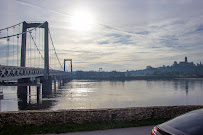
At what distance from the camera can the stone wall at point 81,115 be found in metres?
6.61

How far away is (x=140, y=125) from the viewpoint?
22.0ft

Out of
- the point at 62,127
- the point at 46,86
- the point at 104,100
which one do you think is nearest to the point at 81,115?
the point at 62,127

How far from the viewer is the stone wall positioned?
260 inches

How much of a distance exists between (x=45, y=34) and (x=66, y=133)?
42.1 metres

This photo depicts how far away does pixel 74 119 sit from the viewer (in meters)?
6.96

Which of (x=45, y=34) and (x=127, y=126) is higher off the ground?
(x=45, y=34)

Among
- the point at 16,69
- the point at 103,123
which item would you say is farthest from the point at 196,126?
the point at 16,69

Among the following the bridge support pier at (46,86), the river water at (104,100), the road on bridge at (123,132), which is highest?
the road on bridge at (123,132)

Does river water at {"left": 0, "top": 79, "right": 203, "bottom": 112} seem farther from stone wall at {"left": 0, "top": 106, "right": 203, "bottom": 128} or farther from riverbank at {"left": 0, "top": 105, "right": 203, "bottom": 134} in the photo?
riverbank at {"left": 0, "top": 105, "right": 203, "bottom": 134}

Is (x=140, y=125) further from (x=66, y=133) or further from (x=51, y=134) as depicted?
(x=51, y=134)

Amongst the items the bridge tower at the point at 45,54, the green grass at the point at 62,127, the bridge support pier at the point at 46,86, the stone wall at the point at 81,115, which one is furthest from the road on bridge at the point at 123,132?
the bridge support pier at the point at 46,86

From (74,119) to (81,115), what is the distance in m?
0.29

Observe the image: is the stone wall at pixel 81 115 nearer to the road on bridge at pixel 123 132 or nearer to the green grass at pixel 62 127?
the green grass at pixel 62 127

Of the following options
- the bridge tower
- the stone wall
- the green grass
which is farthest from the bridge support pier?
the green grass
